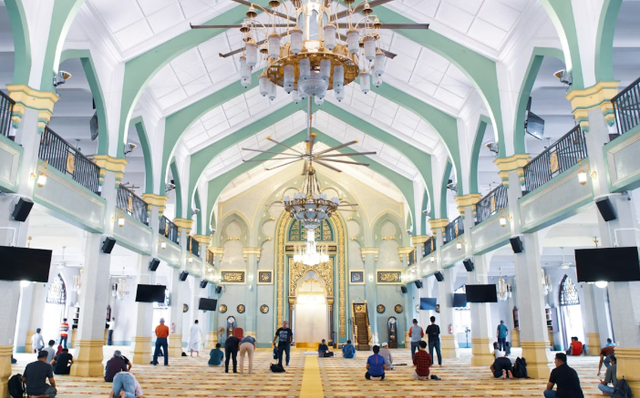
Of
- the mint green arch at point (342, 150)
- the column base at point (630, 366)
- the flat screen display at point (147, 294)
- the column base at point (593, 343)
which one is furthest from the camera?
the mint green arch at point (342, 150)

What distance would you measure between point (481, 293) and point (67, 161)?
8.66m

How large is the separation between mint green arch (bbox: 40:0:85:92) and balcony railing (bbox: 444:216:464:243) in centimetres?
1039

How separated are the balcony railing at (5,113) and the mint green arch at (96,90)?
211 centimetres

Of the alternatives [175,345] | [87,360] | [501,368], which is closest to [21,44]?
[87,360]

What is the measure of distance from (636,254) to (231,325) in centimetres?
1672

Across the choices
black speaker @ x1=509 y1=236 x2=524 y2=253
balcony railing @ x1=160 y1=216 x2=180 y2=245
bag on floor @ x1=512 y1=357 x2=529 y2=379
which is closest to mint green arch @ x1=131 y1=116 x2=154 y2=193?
balcony railing @ x1=160 y1=216 x2=180 y2=245

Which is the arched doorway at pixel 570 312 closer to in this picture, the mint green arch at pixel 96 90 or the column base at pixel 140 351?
the column base at pixel 140 351

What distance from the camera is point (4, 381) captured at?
625cm

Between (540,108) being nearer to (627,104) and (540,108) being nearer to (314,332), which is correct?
(627,104)

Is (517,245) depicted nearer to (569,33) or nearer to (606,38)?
(569,33)

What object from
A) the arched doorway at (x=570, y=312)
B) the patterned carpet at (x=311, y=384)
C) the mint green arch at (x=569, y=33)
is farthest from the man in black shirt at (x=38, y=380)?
the arched doorway at (x=570, y=312)

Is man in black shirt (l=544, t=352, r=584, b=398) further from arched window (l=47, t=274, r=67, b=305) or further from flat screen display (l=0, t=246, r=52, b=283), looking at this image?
arched window (l=47, t=274, r=67, b=305)

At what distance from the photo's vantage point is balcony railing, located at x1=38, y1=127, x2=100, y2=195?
26.0 ft

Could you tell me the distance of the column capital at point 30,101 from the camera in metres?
6.83
